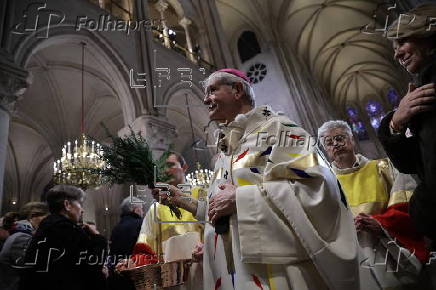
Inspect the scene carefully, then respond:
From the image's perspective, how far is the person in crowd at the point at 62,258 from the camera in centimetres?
223

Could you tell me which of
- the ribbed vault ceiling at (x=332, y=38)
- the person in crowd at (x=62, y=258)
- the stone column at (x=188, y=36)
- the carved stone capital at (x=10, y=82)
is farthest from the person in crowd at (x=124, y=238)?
the ribbed vault ceiling at (x=332, y=38)

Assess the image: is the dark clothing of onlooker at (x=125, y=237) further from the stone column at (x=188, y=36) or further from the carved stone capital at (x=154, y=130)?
the stone column at (x=188, y=36)

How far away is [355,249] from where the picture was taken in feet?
3.96

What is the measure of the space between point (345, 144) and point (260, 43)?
45.2 feet

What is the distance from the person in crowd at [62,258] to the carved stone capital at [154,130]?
4.42 meters

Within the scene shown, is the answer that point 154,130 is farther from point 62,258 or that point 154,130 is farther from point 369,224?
point 369,224

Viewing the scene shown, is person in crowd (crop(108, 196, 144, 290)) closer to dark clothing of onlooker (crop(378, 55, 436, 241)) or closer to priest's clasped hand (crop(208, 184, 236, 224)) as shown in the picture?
priest's clasped hand (crop(208, 184, 236, 224))

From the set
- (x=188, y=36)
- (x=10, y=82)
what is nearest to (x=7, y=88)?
(x=10, y=82)

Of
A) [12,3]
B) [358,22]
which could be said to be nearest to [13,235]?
[12,3]

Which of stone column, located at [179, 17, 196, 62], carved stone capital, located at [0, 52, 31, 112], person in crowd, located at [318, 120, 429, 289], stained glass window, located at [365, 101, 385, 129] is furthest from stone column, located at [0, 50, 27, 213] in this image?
stained glass window, located at [365, 101, 385, 129]

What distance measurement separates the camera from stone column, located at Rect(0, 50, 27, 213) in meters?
4.67

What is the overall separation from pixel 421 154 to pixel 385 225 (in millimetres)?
1062

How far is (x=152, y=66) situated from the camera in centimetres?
799

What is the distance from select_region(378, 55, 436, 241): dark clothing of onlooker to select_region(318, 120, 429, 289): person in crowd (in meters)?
0.74
